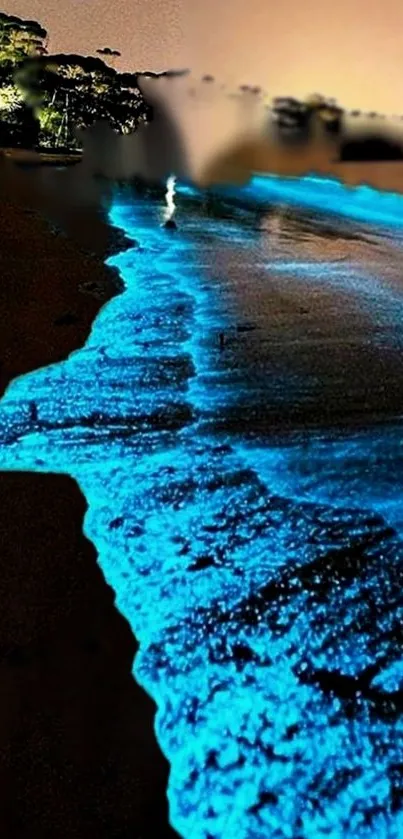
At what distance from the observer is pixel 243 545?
6.97ft

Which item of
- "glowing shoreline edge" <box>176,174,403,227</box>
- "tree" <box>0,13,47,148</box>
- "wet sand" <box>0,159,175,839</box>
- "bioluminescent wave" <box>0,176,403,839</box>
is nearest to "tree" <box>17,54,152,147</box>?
"tree" <box>0,13,47,148</box>

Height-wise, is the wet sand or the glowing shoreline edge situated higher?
the glowing shoreline edge

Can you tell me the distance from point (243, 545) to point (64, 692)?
2.51 ft

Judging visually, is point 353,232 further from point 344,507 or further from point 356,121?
point 344,507

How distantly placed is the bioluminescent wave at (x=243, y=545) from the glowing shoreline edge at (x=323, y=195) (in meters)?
3.62

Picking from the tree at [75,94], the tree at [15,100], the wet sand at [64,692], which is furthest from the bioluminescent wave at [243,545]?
the tree at [15,100]

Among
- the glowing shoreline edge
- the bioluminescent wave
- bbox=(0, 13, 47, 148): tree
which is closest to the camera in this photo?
the bioluminescent wave

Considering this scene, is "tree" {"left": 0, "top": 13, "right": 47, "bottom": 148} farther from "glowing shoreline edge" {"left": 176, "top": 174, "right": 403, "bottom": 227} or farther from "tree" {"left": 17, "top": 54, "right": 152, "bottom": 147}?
"glowing shoreline edge" {"left": 176, "top": 174, "right": 403, "bottom": 227}

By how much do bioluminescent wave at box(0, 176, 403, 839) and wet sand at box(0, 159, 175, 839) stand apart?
0.18 feet

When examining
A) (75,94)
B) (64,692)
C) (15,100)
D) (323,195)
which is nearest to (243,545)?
(64,692)

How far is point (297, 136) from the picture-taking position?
6.19 m

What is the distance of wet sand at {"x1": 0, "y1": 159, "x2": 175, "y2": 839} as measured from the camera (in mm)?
1275

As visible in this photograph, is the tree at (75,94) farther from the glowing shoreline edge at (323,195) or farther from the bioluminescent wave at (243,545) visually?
the bioluminescent wave at (243,545)

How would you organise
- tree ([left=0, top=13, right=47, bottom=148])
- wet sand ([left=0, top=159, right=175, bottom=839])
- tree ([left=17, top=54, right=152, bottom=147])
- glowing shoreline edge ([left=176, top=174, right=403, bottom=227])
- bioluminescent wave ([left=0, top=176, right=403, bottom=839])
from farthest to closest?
glowing shoreline edge ([left=176, top=174, right=403, bottom=227])
tree ([left=0, top=13, right=47, bottom=148])
tree ([left=17, top=54, right=152, bottom=147])
bioluminescent wave ([left=0, top=176, right=403, bottom=839])
wet sand ([left=0, top=159, right=175, bottom=839])
